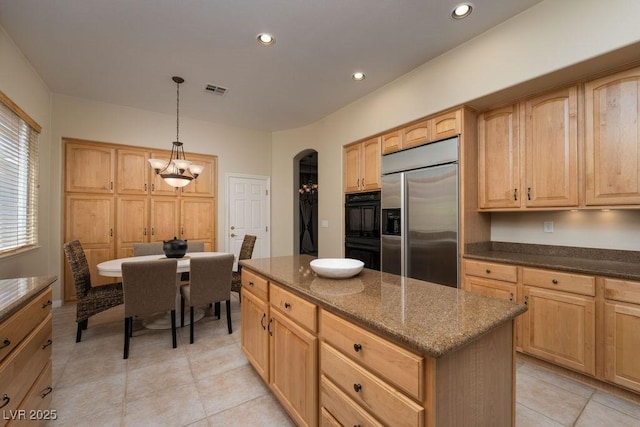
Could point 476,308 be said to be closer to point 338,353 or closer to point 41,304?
point 338,353

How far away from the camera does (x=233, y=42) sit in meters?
2.64

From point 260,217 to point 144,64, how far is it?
3.07m

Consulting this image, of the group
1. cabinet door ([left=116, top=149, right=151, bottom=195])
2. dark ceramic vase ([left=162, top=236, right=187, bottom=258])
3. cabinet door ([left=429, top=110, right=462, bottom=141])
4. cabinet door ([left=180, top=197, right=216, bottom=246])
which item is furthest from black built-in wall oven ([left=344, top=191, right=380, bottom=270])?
cabinet door ([left=116, top=149, right=151, bottom=195])

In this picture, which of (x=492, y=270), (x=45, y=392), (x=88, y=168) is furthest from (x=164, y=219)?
(x=492, y=270)

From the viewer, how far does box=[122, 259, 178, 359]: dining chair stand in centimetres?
242

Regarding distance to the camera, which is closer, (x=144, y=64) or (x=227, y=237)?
(x=144, y=64)

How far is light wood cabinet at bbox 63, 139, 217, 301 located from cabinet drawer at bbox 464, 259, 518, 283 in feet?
13.4

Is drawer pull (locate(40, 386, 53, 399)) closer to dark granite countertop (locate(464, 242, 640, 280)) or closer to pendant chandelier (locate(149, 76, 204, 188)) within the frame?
pendant chandelier (locate(149, 76, 204, 188))

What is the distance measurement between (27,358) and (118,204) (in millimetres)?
3318

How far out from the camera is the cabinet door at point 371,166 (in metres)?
3.62

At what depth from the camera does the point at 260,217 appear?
544 centimetres

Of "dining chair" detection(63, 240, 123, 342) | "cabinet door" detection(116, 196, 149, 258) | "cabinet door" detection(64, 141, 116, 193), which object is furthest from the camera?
"cabinet door" detection(116, 196, 149, 258)

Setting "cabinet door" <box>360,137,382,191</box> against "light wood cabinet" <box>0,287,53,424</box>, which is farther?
"cabinet door" <box>360,137,382,191</box>

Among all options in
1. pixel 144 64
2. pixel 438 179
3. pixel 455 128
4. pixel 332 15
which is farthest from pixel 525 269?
pixel 144 64
